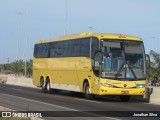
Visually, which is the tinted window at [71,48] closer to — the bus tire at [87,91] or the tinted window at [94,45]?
the tinted window at [94,45]

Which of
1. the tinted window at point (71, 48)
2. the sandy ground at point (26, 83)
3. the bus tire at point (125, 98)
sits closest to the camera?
the sandy ground at point (26, 83)

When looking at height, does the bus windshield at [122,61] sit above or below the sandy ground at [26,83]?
above

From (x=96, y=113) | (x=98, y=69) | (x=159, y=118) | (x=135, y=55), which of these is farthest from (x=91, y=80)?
(x=159, y=118)

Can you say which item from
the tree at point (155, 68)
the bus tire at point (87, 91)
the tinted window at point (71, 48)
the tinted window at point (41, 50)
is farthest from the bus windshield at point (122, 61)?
the tree at point (155, 68)

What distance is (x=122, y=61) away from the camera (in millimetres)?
26453

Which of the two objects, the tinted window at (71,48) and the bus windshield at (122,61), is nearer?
the bus windshield at (122,61)

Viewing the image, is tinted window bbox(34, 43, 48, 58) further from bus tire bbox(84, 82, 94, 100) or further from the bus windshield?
the bus windshield

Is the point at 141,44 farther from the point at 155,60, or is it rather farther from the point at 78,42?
the point at 155,60

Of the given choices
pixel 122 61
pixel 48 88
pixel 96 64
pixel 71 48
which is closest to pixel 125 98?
pixel 122 61

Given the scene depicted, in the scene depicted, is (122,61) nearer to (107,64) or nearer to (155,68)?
(107,64)

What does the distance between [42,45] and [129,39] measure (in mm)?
11474

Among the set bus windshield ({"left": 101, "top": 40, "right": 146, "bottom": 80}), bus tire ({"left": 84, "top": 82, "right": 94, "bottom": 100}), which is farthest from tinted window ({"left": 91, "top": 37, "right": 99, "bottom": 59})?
bus tire ({"left": 84, "top": 82, "right": 94, "bottom": 100})

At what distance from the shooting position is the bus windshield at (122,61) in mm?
26344

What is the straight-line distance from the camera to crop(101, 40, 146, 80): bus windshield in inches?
1037
